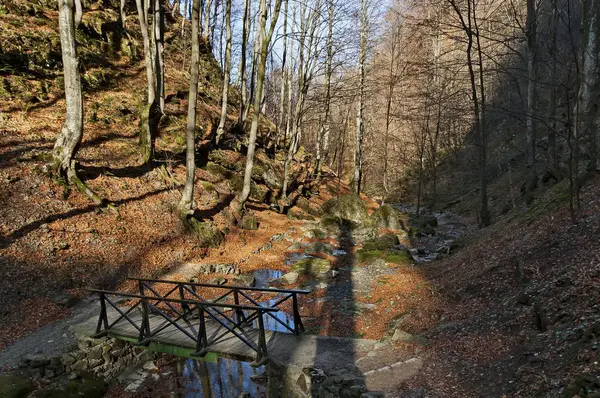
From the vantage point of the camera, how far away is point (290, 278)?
1279cm

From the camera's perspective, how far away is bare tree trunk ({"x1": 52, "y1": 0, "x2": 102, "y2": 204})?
11305mm

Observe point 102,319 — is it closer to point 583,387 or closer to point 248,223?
point 583,387

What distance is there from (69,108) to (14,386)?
28.1 feet

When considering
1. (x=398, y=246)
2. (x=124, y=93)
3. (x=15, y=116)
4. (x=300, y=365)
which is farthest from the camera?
(x=124, y=93)

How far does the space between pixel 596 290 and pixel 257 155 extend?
21987 mm

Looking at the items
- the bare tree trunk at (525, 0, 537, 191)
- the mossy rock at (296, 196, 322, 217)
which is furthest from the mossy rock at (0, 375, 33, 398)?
the mossy rock at (296, 196, 322, 217)

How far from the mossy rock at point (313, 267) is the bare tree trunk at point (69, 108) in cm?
783

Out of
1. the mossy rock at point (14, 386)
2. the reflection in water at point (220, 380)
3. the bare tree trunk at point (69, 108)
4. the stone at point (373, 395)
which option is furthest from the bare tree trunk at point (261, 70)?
the stone at point (373, 395)

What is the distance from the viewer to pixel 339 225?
20484 millimetres

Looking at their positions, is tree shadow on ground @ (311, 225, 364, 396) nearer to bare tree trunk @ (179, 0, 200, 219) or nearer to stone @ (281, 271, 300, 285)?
stone @ (281, 271, 300, 285)

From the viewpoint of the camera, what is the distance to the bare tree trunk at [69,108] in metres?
11.3

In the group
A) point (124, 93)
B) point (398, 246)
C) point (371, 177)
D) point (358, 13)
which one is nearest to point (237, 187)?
point (124, 93)

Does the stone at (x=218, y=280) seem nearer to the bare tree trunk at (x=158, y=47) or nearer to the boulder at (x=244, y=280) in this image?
the boulder at (x=244, y=280)

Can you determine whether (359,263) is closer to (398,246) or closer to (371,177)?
(398,246)
